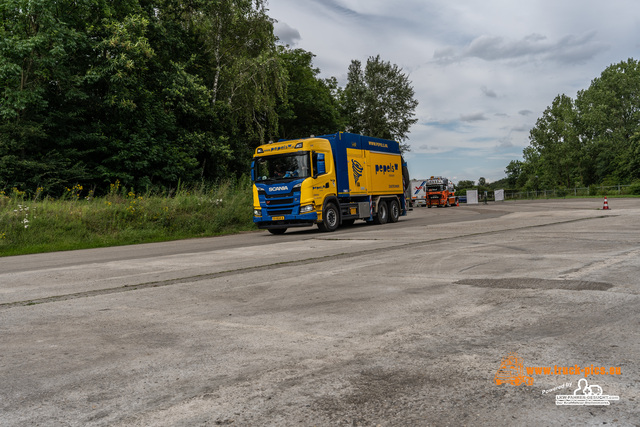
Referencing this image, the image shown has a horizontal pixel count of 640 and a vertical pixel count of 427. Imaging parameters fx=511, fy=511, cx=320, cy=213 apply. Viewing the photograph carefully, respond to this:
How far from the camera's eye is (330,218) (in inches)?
752

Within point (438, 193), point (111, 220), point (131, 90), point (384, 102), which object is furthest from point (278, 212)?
point (384, 102)

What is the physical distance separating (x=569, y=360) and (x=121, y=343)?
3.41 meters

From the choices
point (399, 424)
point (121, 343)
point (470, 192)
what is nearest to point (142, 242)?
point (121, 343)

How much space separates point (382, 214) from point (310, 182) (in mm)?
6093

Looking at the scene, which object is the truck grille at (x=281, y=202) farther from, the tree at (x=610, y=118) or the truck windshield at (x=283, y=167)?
the tree at (x=610, y=118)

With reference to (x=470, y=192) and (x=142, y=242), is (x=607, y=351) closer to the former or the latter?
(x=142, y=242)

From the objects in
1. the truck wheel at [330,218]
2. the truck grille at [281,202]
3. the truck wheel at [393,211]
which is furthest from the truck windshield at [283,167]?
the truck wheel at [393,211]

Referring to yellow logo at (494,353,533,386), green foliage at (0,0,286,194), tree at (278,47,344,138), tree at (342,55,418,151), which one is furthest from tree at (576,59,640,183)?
yellow logo at (494,353,533,386)

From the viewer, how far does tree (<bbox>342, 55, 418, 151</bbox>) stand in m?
57.6

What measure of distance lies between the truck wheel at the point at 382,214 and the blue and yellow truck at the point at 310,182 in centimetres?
134

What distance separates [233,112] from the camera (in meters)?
32.8

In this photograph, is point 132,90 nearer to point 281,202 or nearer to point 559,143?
point 281,202

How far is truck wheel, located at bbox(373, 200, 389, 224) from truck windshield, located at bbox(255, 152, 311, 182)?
224 inches

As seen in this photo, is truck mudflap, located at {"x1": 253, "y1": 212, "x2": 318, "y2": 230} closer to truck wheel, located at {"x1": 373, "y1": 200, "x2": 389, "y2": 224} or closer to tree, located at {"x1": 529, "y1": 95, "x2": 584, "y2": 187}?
truck wheel, located at {"x1": 373, "y1": 200, "x2": 389, "y2": 224}
